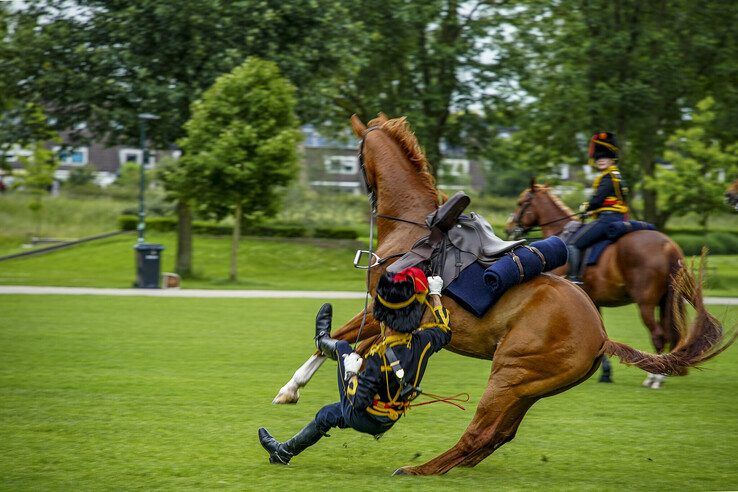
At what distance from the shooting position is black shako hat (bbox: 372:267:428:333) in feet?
20.7

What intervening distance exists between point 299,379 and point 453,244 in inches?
108

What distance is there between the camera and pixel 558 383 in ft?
21.6

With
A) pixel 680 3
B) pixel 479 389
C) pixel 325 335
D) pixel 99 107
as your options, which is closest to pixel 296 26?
pixel 99 107

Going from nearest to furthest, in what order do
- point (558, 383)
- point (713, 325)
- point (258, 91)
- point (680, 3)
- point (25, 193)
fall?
point (558, 383)
point (713, 325)
point (258, 91)
point (680, 3)
point (25, 193)

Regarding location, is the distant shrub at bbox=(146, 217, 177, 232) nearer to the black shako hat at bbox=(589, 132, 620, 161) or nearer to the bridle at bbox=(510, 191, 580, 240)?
the bridle at bbox=(510, 191, 580, 240)

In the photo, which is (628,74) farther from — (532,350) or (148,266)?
(532,350)

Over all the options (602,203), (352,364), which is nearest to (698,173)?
(602,203)

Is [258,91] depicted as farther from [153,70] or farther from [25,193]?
[25,193]

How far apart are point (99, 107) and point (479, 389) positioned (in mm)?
21749

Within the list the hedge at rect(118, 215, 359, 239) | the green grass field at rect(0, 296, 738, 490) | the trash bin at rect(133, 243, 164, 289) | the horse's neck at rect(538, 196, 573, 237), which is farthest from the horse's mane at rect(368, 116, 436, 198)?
the hedge at rect(118, 215, 359, 239)

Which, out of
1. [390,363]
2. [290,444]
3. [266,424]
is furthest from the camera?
[266,424]

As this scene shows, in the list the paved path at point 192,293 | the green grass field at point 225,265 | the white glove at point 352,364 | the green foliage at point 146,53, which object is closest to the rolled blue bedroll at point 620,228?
the white glove at point 352,364

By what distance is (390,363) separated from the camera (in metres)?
6.28

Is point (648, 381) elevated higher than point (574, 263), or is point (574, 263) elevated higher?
point (574, 263)
